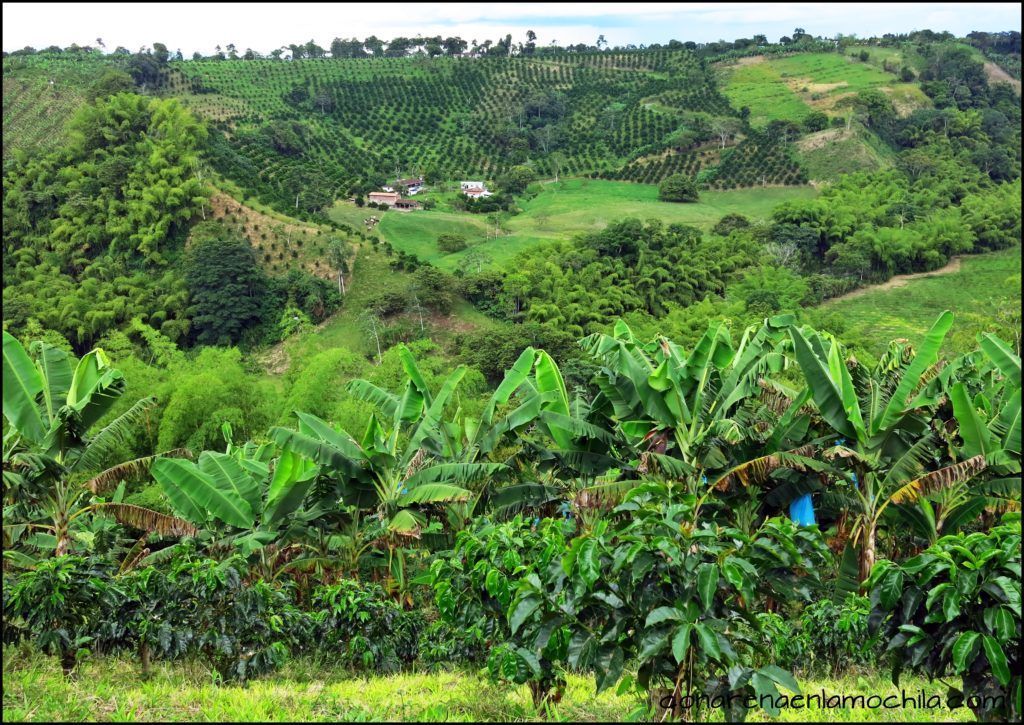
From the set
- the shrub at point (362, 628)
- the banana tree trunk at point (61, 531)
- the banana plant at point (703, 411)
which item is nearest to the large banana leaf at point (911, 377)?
the banana plant at point (703, 411)

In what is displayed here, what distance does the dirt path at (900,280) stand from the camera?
135ft

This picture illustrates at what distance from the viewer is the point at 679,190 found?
187 feet

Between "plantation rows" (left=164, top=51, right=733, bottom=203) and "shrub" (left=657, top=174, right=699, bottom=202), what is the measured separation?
9.06m

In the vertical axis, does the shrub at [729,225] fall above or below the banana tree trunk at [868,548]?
below

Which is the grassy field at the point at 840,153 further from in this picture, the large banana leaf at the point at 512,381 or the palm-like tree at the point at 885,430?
the large banana leaf at the point at 512,381

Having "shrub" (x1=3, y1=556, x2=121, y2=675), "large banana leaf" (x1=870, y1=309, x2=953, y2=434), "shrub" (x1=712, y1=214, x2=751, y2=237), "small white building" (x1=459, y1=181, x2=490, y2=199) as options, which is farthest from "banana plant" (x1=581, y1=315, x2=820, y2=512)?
"small white building" (x1=459, y1=181, x2=490, y2=199)

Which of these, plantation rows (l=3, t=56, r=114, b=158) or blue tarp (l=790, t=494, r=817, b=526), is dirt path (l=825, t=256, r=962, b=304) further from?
plantation rows (l=3, t=56, r=114, b=158)

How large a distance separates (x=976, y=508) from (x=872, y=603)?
16.7 feet

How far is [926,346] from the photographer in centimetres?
883

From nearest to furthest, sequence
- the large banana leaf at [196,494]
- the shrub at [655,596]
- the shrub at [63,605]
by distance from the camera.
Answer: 1. the shrub at [655,596]
2. the shrub at [63,605]
3. the large banana leaf at [196,494]

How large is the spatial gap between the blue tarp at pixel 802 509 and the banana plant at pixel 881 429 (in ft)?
1.57

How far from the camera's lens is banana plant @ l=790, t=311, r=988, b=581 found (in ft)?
28.0

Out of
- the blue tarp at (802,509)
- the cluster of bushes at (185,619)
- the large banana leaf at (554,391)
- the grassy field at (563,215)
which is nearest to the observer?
the cluster of bushes at (185,619)

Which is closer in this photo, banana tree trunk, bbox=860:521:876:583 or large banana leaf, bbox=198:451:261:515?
large banana leaf, bbox=198:451:261:515
